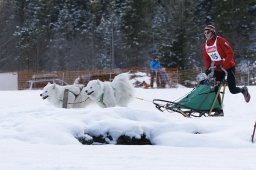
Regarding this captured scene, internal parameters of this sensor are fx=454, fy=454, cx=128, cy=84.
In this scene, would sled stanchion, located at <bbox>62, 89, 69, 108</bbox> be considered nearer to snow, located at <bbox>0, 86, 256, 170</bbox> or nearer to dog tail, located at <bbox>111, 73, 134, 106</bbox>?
dog tail, located at <bbox>111, 73, 134, 106</bbox>

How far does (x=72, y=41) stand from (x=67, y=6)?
3354 millimetres

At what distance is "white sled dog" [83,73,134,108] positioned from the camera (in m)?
8.36

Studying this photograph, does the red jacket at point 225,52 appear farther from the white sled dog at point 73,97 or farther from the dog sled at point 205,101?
the white sled dog at point 73,97

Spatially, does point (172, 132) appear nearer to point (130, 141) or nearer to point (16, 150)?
point (130, 141)

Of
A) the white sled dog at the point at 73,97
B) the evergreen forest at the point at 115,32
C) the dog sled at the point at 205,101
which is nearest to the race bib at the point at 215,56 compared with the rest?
the dog sled at the point at 205,101

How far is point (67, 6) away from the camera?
4059cm

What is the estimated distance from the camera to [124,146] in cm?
386

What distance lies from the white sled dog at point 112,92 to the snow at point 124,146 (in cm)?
278

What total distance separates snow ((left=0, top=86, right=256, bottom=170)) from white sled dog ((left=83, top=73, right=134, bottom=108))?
278 cm

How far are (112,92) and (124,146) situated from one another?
4574mm

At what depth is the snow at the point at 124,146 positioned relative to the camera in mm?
2875

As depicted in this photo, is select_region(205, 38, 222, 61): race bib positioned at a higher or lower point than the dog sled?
higher

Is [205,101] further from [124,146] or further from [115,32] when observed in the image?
[115,32]

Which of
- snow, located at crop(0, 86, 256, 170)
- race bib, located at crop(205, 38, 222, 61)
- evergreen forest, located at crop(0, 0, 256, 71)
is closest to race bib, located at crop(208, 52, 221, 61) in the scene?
race bib, located at crop(205, 38, 222, 61)
